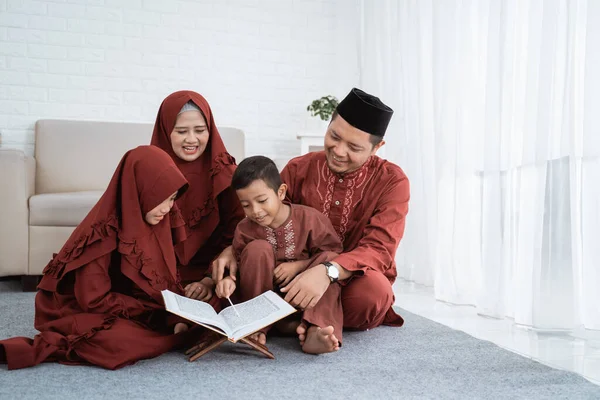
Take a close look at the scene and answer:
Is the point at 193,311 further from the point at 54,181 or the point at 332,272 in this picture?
the point at 54,181

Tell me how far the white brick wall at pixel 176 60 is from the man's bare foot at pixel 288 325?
8.45ft

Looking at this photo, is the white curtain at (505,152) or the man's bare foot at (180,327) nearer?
the man's bare foot at (180,327)

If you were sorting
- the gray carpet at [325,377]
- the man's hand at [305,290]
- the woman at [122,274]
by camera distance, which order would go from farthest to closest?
1. the man's hand at [305,290]
2. the woman at [122,274]
3. the gray carpet at [325,377]

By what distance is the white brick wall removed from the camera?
14.0 feet

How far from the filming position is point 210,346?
A: 188cm

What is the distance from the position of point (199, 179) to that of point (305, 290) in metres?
0.88

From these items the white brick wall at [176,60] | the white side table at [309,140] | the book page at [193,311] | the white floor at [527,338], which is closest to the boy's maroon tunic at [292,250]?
the book page at [193,311]

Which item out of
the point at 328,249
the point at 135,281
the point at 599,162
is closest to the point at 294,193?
the point at 328,249

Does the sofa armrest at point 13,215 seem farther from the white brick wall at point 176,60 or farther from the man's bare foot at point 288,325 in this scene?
the man's bare foot at point 288,325

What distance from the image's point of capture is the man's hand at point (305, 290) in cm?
200

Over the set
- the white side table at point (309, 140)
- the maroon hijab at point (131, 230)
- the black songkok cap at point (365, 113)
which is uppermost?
the black songkok cap at point (365, 113)

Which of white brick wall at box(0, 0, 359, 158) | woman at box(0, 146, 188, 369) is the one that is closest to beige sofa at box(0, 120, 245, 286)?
white brick wall at box(0, 0, 359, 158)

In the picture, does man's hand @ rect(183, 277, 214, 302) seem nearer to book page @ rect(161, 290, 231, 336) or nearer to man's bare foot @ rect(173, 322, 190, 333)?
man's bare foot @ rect(173, 322, 190, 333)

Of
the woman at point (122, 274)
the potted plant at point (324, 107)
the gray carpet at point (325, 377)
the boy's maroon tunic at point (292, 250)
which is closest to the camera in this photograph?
the gray carpet at point (325, 377)
